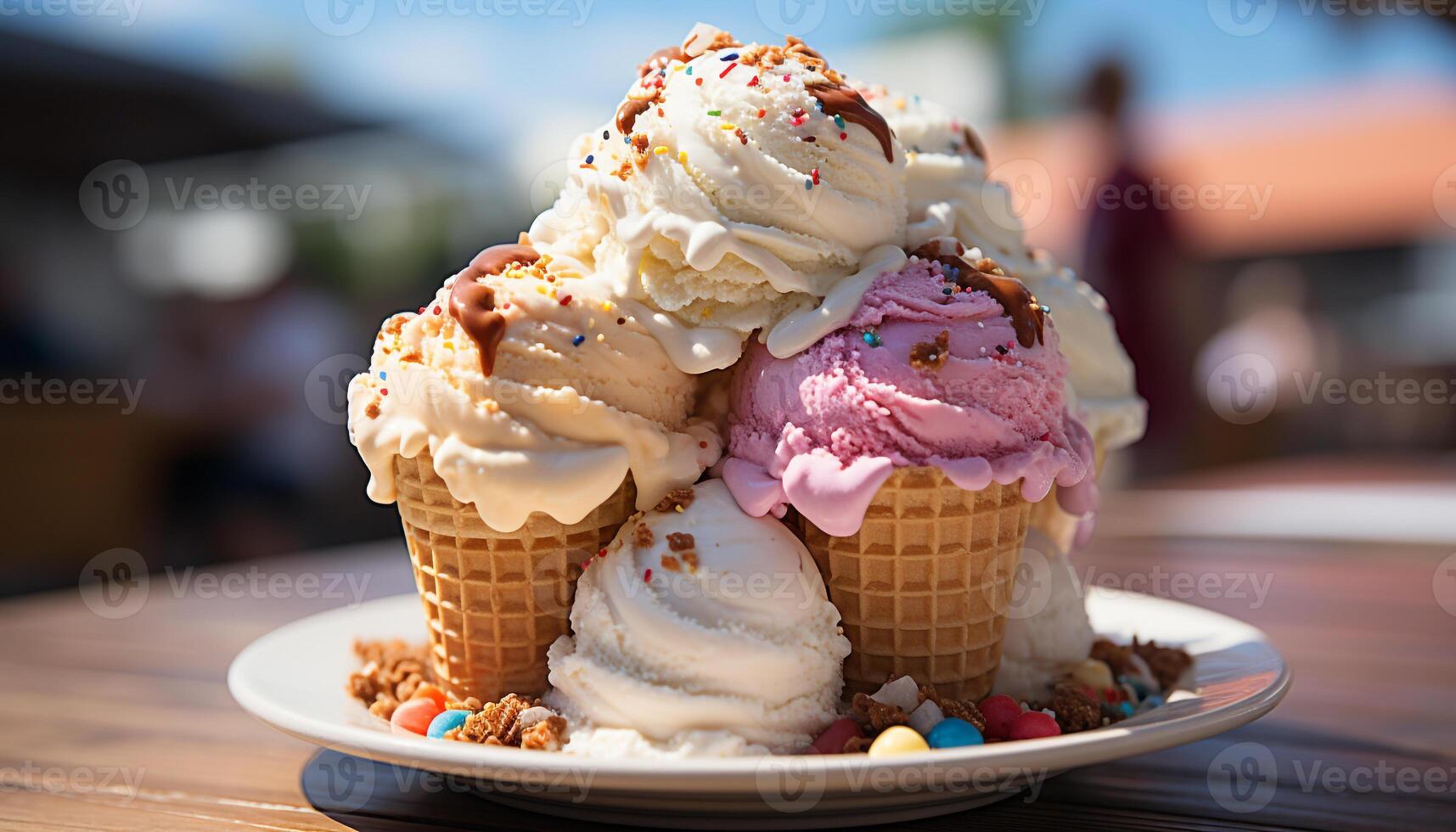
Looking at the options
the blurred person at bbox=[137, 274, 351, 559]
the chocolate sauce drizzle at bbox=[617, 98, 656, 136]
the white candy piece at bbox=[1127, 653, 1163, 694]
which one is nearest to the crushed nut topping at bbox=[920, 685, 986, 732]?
the white candy piece at bbox=[1127, 653, 1163, 694]

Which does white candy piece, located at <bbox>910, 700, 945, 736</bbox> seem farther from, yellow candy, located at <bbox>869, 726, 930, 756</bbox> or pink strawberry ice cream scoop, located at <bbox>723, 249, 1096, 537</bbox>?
pink strawberry ice cream scoop, located at <bbox>723, 249, 1096, 537</bbox>

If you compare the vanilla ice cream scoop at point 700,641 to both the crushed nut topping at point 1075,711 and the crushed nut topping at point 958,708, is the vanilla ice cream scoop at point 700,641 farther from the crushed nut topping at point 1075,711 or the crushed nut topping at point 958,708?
the crushed nut topping at point 1075,711

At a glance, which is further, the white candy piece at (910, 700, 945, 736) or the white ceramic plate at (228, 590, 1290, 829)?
the white candy piece at (910, 700, 945, 736)

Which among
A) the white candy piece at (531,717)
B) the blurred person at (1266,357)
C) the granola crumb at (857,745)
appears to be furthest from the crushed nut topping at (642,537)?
the blurred person at (1266,357)

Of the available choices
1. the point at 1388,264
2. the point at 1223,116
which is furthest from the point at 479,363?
the point at 1388,264

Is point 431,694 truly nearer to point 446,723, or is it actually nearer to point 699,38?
point 446,723
